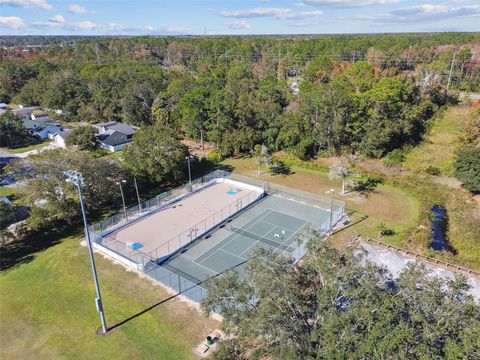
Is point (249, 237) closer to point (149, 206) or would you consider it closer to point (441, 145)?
point (149, 206)

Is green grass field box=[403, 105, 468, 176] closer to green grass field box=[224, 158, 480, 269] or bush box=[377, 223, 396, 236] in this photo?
green grass field box=[224, 158, 480, 269]

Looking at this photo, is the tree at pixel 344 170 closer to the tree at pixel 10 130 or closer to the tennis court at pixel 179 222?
the tennis court at pixel 179 222

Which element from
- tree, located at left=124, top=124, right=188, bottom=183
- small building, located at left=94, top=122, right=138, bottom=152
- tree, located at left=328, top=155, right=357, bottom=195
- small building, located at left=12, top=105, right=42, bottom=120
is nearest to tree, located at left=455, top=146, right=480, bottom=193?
tree, located at left=328, top=155, right=357, bottom=195

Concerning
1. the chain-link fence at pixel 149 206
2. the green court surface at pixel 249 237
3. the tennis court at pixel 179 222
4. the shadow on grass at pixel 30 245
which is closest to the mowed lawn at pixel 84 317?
the shadow on grass at pixel 30 245

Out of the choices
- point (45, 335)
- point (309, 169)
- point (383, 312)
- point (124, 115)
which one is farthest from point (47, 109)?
point (383, 312)

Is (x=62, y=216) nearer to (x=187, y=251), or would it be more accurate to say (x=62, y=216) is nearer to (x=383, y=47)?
(x=187, y=251)
